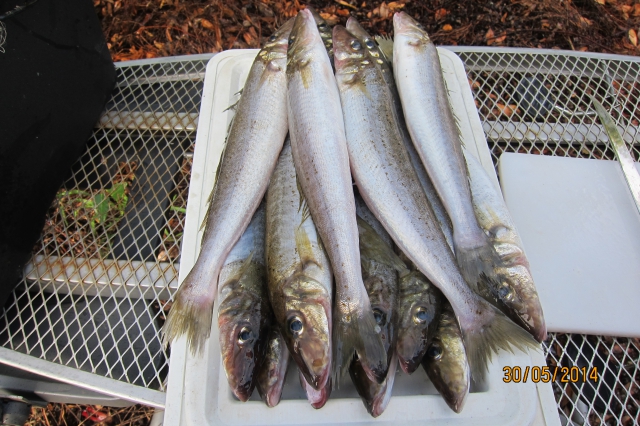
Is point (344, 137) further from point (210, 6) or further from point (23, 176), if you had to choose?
point (210, 6)

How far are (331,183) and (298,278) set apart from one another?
0.32 m

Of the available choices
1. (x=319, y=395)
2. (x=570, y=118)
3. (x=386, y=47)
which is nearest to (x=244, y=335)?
(x=319, y=395)

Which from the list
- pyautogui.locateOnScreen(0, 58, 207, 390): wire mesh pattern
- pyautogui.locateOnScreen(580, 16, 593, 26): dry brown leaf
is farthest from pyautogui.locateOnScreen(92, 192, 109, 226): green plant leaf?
pyautogui.locateOnScreen(580, 16, 593, 26): dry brown leaf

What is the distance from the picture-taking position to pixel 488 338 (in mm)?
1135

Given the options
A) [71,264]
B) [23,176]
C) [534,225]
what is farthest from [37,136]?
[534,225]

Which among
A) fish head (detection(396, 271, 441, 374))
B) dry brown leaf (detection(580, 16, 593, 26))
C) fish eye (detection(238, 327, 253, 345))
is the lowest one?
fish head (detection(396, 271, 441, 374))

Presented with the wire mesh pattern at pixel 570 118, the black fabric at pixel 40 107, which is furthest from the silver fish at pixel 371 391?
the black fabric at pixel 40 107

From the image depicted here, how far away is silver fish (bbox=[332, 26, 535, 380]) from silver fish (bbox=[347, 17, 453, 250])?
6 centimetres

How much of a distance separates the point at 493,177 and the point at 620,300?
670 mm

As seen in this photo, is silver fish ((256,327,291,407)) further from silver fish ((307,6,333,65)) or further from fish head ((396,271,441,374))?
silver fish ((307,6,333,65))

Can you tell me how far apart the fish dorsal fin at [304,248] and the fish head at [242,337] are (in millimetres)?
178

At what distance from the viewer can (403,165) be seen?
4.37 feet

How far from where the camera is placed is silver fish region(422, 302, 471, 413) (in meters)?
1.13

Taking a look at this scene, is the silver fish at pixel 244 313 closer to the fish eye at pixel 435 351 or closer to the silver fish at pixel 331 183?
the silver fish at pixel 331 183
